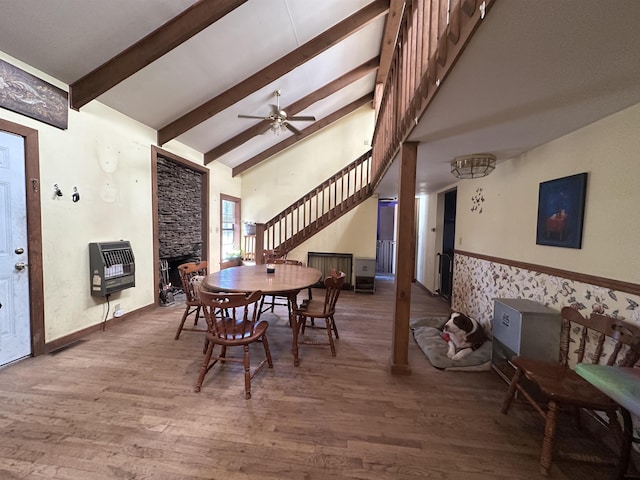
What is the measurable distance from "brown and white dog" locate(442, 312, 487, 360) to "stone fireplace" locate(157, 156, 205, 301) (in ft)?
13.9

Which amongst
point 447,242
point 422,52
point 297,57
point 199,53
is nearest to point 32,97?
point 199,53

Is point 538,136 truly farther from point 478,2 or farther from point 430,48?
point 478,2

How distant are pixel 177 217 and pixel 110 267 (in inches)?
66.4

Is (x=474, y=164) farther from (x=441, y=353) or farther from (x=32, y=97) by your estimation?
(x=32, y=97)

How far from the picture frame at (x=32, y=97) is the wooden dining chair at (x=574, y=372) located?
4.50 metres

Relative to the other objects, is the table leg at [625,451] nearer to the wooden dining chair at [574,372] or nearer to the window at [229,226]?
the wooden dining chair at [574,372]

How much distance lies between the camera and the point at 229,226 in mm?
6289

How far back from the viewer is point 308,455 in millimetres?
1410

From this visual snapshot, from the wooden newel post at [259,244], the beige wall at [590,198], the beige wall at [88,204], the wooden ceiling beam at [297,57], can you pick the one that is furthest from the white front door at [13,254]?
the beige wall at [590,198]

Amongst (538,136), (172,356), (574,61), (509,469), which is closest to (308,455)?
(509,469)

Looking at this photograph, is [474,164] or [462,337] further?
[462,337]

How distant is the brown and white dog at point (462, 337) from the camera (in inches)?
99.0

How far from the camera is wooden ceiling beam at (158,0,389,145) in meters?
3.40

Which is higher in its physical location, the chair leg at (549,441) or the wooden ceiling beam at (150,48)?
the wooden ceiling beam at (150,48)
